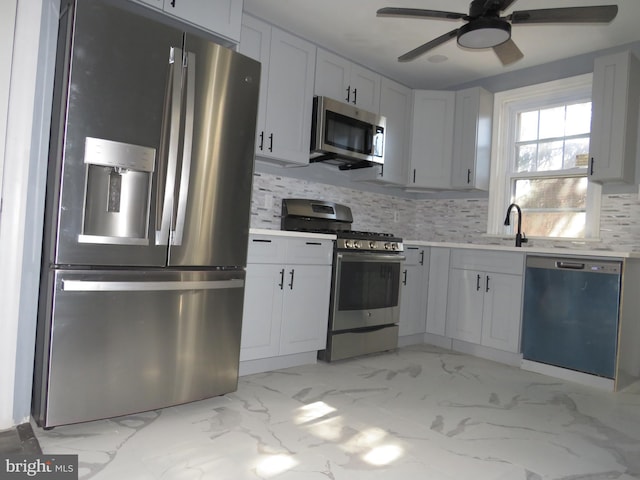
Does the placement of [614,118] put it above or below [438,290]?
above

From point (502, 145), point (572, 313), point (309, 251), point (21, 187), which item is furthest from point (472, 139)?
point (21, 187)

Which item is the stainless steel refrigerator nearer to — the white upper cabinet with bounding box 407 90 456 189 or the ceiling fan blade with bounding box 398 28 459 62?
the ceiling fan blade with bounding box 398 28 459 62

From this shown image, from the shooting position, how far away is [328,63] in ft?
12.1

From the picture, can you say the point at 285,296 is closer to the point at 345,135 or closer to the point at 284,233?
the point at 284,233

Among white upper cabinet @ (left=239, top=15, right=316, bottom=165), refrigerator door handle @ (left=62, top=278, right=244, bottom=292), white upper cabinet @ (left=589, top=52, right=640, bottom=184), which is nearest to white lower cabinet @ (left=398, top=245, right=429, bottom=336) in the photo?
white upper cabinet @ (left=239, top=15, right=316, bottom=165)

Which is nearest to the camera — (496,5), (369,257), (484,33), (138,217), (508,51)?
(138,217)

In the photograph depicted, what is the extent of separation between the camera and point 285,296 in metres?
2.99

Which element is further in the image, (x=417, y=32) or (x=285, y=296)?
(x=417, y=32)

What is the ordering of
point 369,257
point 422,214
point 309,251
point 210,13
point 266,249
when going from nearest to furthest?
point 210,13, point 266,249, point 309,251, point 369,257, point 422,214

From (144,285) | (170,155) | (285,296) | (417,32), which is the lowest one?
(285,296)

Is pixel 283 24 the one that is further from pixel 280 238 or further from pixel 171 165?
pixel 171 165

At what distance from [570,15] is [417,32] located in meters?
1.48

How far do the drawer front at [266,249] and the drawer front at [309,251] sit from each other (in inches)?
2.3

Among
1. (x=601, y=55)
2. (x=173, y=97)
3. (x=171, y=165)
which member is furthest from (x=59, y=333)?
(x=601, y=55)
